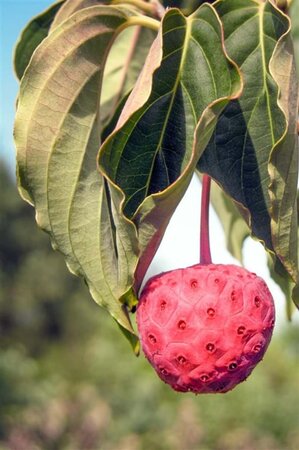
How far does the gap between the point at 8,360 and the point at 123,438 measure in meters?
2.21

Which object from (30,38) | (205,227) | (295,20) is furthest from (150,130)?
(30,38)

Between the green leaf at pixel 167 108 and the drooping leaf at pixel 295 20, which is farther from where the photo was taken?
the drooping leaf at pixel 295 20

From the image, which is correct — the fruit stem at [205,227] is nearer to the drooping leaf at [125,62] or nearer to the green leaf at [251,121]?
the green leaf at [251,121]

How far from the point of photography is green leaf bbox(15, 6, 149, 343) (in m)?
0.90

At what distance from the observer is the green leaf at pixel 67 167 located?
895 mm

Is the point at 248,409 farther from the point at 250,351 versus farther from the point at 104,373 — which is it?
the point at 250,351

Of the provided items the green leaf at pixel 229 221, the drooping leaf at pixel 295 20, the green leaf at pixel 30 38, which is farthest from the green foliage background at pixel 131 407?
the drooping leaf at pixel 295 20

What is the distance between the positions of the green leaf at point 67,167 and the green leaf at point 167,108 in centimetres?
4

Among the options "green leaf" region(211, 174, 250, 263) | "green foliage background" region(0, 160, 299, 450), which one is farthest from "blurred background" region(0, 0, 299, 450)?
"green leaf" region(211, 174, 250, 263)

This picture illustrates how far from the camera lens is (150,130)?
3.03 ft

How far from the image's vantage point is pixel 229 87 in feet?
2.81

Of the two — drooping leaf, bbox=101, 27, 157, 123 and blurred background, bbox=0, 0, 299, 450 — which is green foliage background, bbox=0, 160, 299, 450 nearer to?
blurred background, bbox=0, 0, 299, 450

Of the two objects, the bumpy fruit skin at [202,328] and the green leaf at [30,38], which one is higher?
the green leaf at [30,38]

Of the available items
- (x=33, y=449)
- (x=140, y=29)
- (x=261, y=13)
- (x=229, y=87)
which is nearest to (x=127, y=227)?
(x=229, y=87)
